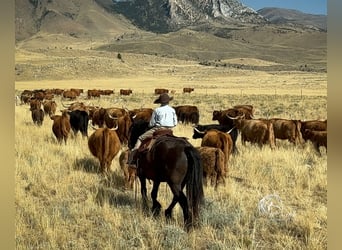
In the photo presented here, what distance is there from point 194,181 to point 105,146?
186 inches

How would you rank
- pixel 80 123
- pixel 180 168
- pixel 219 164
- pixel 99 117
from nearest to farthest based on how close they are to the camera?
pixel 180 168 < pixel 219 164 < pixel 80 123 < pixel 99 117

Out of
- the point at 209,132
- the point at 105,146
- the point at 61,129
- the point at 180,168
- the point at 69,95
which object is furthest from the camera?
the point at 69,95

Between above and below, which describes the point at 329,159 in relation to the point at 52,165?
above

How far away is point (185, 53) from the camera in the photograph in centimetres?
15738

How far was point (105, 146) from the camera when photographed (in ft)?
33.1

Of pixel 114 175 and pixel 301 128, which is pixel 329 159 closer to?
pixel 114 175

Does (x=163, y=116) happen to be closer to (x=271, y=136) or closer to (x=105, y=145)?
(x=105, y=145)

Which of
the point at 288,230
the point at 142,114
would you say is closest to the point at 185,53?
the point at 142,114

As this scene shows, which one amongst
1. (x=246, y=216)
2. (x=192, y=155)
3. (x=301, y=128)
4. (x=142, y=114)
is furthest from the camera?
(x=142, y=114)

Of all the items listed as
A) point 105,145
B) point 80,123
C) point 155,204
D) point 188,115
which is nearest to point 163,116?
point 155,204

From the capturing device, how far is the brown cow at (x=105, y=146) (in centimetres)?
1005

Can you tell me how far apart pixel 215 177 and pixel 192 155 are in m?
2.95

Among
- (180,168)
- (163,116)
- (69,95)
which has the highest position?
(69,95)

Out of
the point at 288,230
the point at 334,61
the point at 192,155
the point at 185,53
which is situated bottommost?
the point at 288,230
